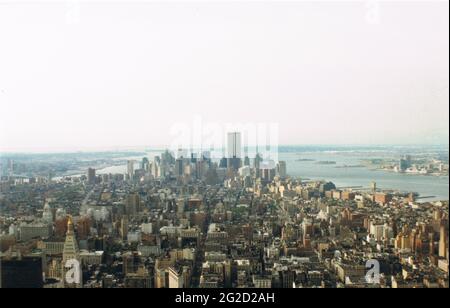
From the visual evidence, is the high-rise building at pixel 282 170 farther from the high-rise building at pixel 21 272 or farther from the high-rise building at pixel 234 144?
the high-rise building at pixel 21 272

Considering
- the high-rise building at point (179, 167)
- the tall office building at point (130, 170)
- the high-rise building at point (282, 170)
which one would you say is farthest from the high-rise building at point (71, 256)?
the high-rise building at point (282, 170)

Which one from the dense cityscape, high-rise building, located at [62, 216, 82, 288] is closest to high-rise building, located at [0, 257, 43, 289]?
the dense cityscape

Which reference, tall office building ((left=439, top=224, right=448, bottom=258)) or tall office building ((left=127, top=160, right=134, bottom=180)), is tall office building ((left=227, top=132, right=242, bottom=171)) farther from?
tall office building ((left=439, top=224, right=448, bottom=258))

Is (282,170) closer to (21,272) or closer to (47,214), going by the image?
(47,214)

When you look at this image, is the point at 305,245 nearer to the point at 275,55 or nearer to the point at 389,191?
the point at 389,191

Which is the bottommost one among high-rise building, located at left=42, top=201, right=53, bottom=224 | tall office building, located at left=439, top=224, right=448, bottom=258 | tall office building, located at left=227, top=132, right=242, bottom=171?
Result: tall office building, located at left=439, top=224, right=448, bottom=258

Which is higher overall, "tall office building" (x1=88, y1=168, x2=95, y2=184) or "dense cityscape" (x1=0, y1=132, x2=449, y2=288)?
"tall office building" (x1=88, y1=168, x2=95, y2=184)

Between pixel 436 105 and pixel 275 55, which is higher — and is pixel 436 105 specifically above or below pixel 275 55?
below

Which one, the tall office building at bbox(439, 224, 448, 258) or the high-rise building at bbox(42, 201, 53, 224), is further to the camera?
the high-rise building at bbox(42, 201, 53, 224)
